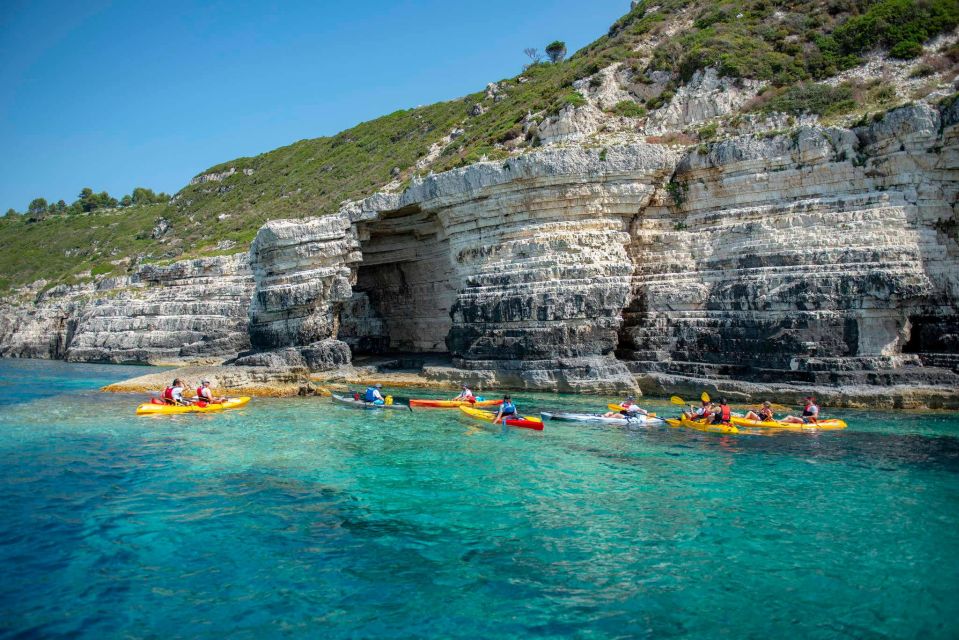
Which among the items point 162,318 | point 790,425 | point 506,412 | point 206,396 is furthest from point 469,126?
Answer: point 790,425

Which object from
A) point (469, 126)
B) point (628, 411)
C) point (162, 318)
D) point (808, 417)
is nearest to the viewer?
point (808, 417)

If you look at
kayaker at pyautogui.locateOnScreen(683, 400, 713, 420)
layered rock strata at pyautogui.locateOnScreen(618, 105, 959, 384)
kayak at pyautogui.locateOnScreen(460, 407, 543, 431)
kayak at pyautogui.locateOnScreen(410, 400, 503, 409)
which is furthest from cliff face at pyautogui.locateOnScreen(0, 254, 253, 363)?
kayaker at pyautogui.locateOnScreen(683, 400, 713, 420)

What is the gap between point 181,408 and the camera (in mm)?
17969

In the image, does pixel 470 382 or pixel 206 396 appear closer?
pixel 206 396

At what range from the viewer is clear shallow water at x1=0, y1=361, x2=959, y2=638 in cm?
638

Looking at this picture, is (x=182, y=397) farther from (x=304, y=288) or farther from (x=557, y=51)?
(x=557, y=51)

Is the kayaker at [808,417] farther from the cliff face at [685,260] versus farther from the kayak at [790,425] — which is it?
the cliff face at [685,260]

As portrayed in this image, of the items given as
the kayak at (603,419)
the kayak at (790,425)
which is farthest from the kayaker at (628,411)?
the kayak at (790,425)

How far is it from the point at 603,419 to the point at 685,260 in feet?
24.5

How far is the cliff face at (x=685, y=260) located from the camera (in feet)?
56.3

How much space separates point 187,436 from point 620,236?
14632 millimetres

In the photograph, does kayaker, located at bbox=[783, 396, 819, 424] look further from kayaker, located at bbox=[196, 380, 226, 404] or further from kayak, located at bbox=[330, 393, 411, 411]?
kayaker, located at bbox=[196, 380, 226, 404]

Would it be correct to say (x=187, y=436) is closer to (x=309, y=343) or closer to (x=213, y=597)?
(x=213, y=597)

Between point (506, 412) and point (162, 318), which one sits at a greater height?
point (162, 318)
